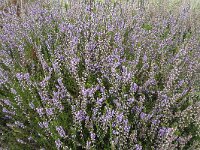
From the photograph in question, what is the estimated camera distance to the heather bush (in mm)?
1809

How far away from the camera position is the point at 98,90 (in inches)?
81.3

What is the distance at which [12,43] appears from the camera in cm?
248

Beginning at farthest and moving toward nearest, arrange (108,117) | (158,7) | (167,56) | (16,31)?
(158,7) → (16,31) → (167,56) → (108,117)

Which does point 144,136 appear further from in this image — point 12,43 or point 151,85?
point 12,43

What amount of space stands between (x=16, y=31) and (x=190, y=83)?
4.98ft

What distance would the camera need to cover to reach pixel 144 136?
187 cm

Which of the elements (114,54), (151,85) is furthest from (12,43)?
(151,85)

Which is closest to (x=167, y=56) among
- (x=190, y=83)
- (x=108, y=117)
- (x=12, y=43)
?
(x=190, y=83)

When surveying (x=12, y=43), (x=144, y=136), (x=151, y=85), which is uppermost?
(x=12, y=43)

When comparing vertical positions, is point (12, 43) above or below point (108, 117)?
above

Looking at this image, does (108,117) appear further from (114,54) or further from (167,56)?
(167,56)

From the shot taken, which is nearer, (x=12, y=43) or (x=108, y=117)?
(x=108, y=117)

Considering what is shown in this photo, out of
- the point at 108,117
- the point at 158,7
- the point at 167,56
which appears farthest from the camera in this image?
the point at 158,7

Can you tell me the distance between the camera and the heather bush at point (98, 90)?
181 centimetres
